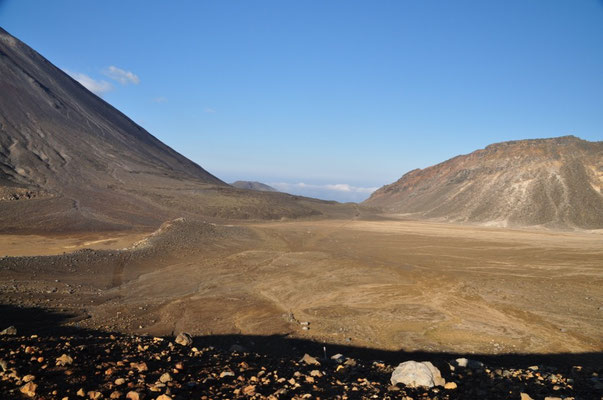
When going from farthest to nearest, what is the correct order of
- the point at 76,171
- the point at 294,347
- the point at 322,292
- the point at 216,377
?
the point at 76,171
the point at 322,292
the point at 294,347
the point at 216,377

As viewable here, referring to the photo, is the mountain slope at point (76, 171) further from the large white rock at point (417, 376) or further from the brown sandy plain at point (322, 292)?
the large white rock at point (417, 376)

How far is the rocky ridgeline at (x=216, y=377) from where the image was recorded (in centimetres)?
410

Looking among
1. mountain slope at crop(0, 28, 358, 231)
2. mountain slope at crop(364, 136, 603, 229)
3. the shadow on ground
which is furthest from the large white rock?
mountain slope at crop(364, 136, 603, 229)

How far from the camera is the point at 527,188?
6075 centimetres

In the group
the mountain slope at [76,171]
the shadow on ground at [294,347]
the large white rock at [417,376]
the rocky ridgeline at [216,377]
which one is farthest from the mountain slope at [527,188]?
the large white rock at [417,376]

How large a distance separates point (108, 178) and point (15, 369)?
56.5 meters

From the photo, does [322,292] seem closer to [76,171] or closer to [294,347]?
[294,347]

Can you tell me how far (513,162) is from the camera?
70938 mm

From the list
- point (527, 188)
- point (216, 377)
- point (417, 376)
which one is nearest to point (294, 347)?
point (417, 376)

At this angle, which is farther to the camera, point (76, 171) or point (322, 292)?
point (76, 171)

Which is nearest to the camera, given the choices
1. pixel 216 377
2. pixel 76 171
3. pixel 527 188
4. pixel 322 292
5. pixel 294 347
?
pixel 216 377

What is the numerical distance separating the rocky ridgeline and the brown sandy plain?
441cm

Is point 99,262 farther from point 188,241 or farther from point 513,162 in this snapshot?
point 513,162

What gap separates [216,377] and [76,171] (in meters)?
57.4
